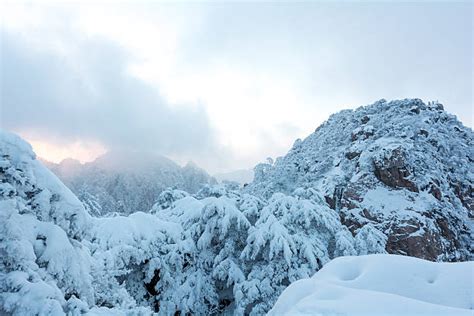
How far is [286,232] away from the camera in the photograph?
10.9 meters

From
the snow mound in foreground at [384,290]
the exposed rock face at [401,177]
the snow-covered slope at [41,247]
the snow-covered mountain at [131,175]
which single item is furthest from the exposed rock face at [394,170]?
the snow-covered mountain at [131,175]

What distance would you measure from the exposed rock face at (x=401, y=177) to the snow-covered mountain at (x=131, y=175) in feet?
199

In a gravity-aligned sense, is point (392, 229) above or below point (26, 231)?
above

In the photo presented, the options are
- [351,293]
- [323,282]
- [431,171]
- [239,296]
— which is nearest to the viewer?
[351,293]

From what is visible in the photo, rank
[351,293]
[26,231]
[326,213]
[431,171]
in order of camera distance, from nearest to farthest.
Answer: [351,293]
[26,231]
[326,213]
[431,171]

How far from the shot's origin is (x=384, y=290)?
12.0ft

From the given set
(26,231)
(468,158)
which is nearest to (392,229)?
(468,158)

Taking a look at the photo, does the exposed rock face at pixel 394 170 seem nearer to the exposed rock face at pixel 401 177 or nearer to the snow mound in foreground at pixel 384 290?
the exposed rock face at pixel 401 177

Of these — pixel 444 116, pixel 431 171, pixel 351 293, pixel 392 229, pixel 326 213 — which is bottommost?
pixel 351 293

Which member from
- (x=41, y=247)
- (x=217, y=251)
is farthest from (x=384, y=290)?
(x=217, y=251)

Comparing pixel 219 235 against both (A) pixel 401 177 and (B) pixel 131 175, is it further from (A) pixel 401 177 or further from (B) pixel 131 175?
(B) pixel 131 175

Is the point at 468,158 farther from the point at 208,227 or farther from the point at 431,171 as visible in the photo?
the point at 208,227

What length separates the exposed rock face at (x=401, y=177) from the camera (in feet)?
76.7

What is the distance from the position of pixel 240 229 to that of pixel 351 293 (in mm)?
8400
